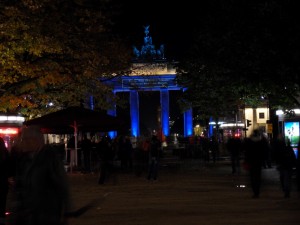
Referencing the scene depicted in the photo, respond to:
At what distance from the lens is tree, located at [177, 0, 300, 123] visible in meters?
27.9

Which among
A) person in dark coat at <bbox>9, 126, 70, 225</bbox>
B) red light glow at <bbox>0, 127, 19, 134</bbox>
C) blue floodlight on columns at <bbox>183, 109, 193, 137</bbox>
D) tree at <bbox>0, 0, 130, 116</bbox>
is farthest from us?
blue floodlight on columns at <bbox>183, 109, 193, 137</bbox>

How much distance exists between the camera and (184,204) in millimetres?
16219

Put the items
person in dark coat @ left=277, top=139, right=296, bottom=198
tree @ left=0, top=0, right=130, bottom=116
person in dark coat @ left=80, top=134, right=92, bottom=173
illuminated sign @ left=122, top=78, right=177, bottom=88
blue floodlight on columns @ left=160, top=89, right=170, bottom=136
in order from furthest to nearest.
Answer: blue floodlight on columns @ left=160, top=89, right=170, bottom=136
illuminated sign @ left=122, top=78, right=177, bottom=88
person in dark coat @ left=80, top=134, right=92, bottom=173
tree @ left=0, top=0, right=130, bottom=116
person in dark coat @ left=277, top=139, right=296, bottom=198

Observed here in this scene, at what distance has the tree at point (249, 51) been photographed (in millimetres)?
27922

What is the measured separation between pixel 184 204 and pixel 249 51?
1461 centimetres

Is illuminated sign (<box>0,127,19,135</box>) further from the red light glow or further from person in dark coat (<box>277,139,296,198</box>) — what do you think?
person in dark coat (<box>277,139,296,198</box>)

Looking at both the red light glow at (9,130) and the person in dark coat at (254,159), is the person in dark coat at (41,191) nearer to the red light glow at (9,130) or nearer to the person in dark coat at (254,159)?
the person in dark coat at (254,159)

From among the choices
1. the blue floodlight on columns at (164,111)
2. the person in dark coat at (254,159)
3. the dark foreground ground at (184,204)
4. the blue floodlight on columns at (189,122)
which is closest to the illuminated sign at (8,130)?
the dark foreground ground at (184,204)

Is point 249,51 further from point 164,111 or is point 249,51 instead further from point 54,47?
point 164,111

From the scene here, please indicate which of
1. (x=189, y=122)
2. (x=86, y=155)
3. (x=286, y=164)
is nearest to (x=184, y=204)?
(x=286, y=164)

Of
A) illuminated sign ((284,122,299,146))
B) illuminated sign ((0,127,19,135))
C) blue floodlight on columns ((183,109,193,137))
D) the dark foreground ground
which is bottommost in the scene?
the dark foreground ground

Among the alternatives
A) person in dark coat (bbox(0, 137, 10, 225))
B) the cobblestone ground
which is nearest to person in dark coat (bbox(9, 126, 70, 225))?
the cobblestone ground

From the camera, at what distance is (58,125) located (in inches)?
1123

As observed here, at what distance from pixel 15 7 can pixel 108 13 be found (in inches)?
272
